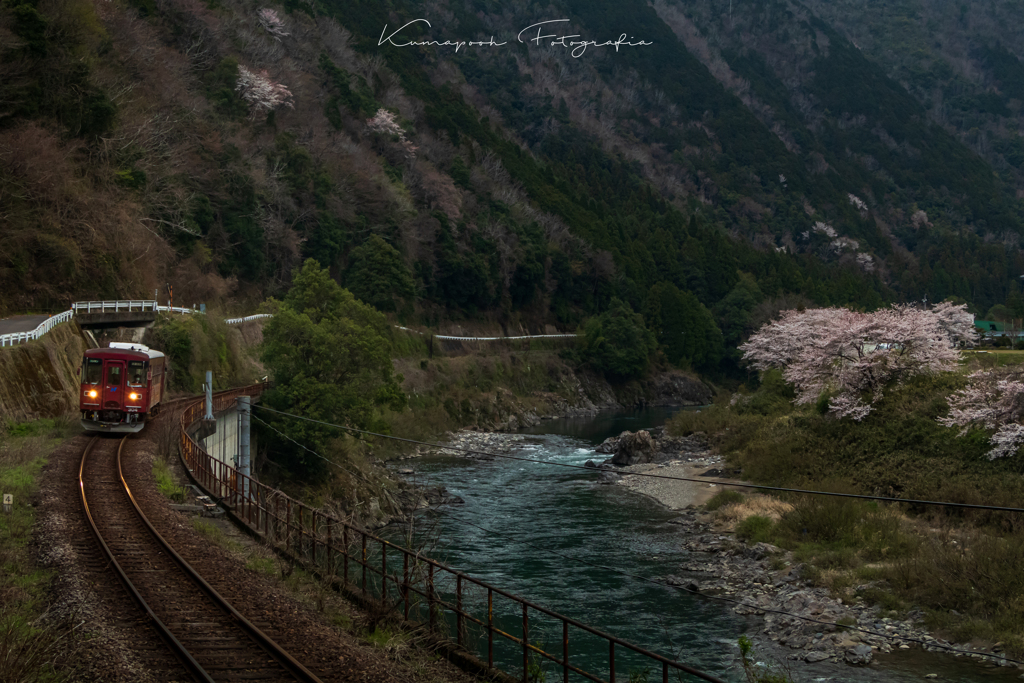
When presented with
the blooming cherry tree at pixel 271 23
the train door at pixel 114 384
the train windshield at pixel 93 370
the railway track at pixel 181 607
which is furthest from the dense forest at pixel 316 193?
the railway track at pixel 181 607

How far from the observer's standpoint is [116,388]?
104ft

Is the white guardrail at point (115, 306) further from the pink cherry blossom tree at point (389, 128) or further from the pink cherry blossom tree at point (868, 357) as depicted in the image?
the pink cherry blossom tree at point (389, 128)

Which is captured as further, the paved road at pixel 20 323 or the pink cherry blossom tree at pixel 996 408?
the paved road at pixel 20 323

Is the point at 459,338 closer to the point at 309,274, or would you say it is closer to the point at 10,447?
the point at 309,274

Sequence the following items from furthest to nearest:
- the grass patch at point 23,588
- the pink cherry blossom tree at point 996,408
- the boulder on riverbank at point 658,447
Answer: the boulder on riverbank at point 658,447, the pink cherry blossom tree at point 996,408, the grass patch at point 23,588

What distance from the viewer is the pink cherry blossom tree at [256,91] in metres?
84.0

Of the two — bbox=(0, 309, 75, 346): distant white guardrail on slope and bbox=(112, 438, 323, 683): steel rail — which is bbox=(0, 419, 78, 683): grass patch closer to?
bbox=(112, 438, 323, 683): steel rail

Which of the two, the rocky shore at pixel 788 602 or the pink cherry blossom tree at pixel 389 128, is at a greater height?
the pink cherry blossom tree at pixel 389 128

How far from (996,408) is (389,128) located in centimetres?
8324

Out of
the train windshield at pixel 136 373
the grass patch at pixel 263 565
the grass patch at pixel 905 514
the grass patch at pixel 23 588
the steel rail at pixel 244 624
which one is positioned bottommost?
the grass patch at pixel 905 514

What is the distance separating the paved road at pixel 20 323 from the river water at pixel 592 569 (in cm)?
1777

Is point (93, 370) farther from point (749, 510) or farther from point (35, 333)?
point (749, 510)

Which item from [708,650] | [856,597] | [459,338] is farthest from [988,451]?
[459,338]

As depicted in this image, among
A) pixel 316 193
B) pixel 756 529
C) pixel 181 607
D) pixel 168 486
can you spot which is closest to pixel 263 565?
pixel 181 607
